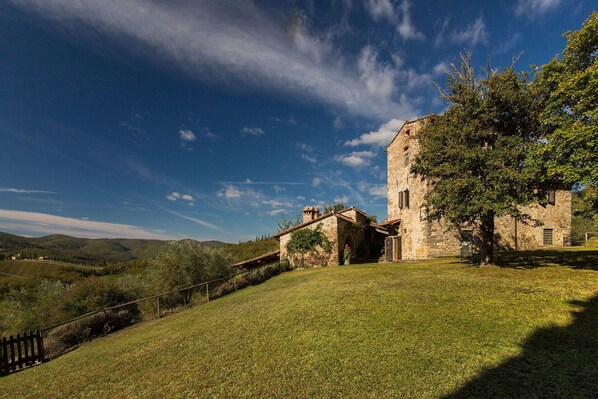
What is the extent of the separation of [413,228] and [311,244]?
886cm

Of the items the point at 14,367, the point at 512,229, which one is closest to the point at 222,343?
the point at 14,367

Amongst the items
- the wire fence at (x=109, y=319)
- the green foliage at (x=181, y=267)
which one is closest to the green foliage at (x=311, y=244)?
the wire fence at (x=109, y=319)

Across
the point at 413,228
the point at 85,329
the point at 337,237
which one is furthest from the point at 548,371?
the point at 337,237

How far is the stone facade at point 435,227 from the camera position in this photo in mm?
21078

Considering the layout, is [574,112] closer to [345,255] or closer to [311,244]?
[345,255]

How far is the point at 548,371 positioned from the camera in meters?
4.45

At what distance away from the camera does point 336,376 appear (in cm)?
487

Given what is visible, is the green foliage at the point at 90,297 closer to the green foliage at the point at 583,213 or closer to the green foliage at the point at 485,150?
the green foliage at the point at 485,150

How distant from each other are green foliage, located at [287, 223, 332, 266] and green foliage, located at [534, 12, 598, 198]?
1631cm

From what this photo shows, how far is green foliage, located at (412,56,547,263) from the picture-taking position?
11673 millimetres

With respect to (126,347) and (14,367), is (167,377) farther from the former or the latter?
(14,367)

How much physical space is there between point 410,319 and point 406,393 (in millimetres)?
3084

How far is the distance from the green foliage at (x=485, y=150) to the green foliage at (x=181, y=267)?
54.1 feet

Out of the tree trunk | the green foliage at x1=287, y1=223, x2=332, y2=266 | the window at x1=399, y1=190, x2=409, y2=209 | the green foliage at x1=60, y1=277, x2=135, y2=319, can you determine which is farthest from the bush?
the window at x1=399, y1=190, x2=409, y2=209
